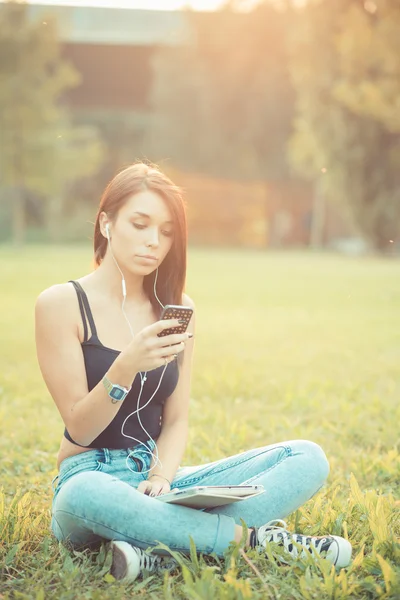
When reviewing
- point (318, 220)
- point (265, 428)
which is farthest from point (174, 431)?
point (318, 220)


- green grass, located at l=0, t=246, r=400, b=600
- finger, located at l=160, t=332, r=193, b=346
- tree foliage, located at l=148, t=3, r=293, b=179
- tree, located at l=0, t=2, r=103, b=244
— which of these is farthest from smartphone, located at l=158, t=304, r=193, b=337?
tree foliage, located at l=148, t=3, r=293, b=179

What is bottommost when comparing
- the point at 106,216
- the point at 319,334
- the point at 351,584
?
the point at 319,334

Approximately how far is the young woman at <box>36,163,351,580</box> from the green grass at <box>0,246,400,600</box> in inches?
4.4

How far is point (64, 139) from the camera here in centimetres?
2639

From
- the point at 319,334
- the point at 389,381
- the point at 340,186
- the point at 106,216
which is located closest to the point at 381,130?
the point at 340,186

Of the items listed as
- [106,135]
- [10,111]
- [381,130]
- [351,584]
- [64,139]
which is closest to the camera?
[351,584]

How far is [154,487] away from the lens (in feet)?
9.36

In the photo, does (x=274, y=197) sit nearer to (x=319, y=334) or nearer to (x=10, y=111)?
(x=10, y=111)

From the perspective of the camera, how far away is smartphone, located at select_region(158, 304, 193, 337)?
8.86ft

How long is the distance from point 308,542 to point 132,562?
614 mm

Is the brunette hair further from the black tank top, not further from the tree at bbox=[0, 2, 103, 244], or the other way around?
the tree at bbox=[0, 2, 103, 244]

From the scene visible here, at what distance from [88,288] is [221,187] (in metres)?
30.4

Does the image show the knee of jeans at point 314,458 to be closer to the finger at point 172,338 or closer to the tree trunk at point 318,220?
the finger at point 172,338

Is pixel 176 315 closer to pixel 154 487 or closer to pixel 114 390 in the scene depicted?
pixel 114 390
